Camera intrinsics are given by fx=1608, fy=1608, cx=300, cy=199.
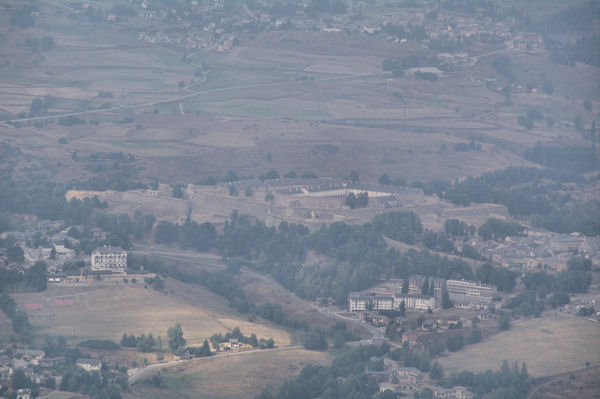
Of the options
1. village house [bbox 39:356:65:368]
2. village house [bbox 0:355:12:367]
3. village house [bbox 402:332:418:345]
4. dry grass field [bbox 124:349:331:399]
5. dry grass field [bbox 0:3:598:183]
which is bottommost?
dry grass field [bbox 124:349:331:399]

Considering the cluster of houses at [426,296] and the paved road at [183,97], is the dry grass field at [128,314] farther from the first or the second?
the paved road at [183,97]

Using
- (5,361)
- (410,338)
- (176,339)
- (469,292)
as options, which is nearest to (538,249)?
(469,292)

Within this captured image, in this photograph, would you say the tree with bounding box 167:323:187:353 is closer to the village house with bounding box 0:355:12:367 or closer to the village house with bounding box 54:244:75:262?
the village house with bounding box 0:355:12:367

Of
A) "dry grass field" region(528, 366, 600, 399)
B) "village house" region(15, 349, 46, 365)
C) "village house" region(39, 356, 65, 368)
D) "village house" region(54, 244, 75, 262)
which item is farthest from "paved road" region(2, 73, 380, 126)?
"dry grass field" region(528, 366, 600, 399)

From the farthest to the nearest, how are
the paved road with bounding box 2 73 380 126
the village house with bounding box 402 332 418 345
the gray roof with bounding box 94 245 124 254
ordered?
the paved road with bounding box 2 73 380 126
the gray roof with bounding box 94 245 124 254
the village house with bounding box 402 332 418 345

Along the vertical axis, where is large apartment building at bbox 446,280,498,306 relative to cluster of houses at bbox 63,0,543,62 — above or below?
below

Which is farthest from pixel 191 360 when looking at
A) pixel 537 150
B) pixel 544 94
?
pixel 544 94

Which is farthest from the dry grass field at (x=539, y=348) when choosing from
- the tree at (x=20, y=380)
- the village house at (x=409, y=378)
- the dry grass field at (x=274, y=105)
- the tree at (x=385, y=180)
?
the dry grass field at (x=274, y=105)
